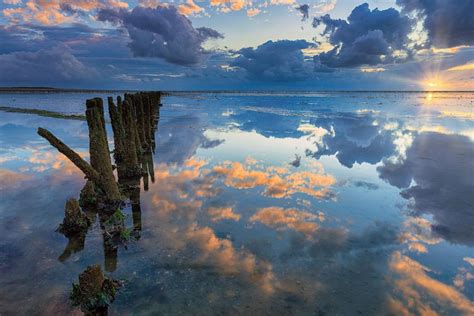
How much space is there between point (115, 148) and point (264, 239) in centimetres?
1100

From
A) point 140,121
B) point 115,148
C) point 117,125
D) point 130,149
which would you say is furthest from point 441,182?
point 140,121

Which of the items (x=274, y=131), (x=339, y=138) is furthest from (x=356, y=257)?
(x=274, y=131)

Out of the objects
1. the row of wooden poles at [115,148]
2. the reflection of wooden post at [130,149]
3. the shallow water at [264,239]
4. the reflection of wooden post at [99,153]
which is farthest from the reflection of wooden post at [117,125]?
the reflection of wooden post at [99,153]

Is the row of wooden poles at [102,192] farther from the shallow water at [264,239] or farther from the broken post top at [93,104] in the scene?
the shallow water at [264,239]

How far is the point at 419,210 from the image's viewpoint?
10789 mm

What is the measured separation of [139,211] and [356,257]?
261 inches

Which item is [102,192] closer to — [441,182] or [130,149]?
[130,149]

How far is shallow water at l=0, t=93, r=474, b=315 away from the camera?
6328 millimetres

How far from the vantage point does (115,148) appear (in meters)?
16.9

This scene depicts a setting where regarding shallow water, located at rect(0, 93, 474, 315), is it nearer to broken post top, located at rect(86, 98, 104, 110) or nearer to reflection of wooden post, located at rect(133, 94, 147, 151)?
broken post top, located at rect(86, 98, 104, 110)

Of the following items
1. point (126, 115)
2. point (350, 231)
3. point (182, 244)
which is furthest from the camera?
point (126, 115)

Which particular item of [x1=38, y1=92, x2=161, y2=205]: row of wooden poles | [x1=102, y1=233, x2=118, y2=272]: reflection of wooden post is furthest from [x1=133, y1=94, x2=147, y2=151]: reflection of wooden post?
[x1=102, y1=233, x2=118, y2=272]: reflection of wooden post

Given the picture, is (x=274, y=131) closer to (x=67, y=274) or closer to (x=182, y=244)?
(x=182, y=244)

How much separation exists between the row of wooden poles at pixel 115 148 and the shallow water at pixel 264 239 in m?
1.33
